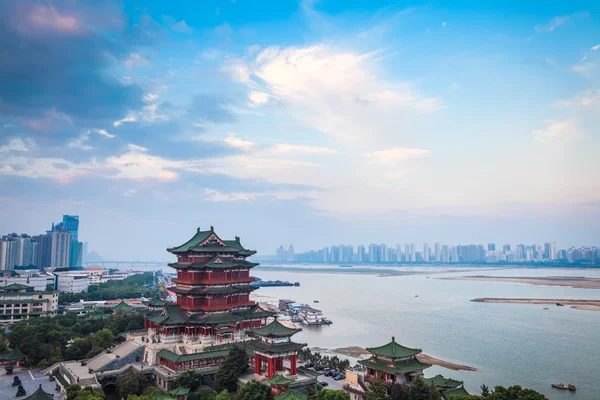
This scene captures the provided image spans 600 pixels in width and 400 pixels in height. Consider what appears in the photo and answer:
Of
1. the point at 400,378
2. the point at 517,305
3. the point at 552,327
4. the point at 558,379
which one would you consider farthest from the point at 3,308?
the point at 517,305

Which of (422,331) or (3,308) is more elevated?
(3,308)

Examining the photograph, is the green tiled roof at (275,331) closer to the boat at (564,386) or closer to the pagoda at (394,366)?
the pagoda at (394,366)

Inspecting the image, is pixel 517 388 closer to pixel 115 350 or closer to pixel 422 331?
pixel 115 350

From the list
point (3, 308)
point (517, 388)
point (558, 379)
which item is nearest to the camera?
point (517, 388)

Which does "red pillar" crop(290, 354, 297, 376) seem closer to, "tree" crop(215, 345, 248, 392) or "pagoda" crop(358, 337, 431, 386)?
"tree" crop(215, 345, 248, 392)

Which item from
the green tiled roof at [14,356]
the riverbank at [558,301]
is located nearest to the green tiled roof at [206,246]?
the green tiled roof at [14,356]

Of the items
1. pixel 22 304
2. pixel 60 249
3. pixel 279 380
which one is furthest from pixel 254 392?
pixel 60 249

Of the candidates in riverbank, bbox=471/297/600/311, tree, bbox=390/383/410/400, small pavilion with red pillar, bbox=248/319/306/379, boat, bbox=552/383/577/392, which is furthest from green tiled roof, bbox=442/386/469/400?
riverbank, bbox=471/297/600/311
